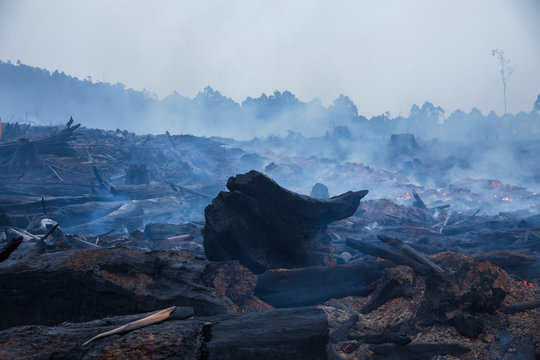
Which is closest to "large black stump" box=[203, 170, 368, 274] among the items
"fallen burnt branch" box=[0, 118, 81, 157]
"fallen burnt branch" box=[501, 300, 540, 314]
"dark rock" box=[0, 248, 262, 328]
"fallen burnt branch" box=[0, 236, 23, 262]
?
"dark rock" box=[0, 248, 262, 328]

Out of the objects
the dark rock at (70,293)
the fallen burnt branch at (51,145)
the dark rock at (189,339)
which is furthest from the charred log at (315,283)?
the fallen burnt branch at (51,145)

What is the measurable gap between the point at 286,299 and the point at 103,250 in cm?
289

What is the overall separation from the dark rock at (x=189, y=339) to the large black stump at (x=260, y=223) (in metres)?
2.36

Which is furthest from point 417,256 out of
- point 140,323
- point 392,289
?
point 140,323

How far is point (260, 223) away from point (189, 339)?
3.37 m

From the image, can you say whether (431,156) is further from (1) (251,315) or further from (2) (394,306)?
(1) (251,315)

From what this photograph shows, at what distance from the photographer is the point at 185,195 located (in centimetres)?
1659

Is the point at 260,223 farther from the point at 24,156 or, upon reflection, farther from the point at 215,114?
the point at 215,114

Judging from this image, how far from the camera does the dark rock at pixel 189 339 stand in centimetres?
179

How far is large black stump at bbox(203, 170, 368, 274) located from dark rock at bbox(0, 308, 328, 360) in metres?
2.36

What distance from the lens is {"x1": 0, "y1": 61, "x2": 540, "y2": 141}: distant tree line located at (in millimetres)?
56344

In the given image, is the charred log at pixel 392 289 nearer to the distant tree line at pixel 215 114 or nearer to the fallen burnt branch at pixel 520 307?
the fallen burnt branch at pixel 520 307

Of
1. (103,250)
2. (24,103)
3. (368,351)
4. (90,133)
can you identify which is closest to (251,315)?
(368,351)

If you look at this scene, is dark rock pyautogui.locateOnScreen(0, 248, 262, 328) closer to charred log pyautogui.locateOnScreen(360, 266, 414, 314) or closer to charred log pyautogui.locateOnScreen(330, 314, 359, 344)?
charred log pyautogui.locateOnScreen(330, 314, 359, 344)
